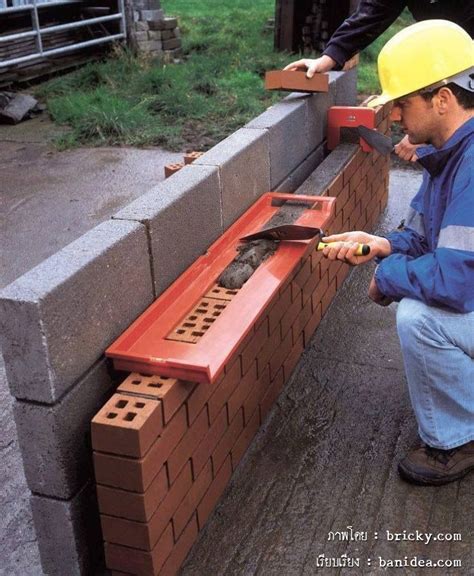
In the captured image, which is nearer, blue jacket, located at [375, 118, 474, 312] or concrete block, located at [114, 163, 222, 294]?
blue jacket, located at [375, 118, 474, 312]

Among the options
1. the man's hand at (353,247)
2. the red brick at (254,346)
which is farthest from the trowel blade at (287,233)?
the red brick at (254,346)

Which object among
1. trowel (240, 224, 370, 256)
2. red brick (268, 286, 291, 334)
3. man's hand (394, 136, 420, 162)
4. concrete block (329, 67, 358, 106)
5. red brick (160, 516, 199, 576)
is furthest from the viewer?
concrete block (329, 67, 358, 106)

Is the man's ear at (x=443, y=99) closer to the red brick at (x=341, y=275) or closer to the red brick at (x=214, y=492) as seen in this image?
the red brick at (x=214, y=492)

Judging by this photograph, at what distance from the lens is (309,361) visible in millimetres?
3824

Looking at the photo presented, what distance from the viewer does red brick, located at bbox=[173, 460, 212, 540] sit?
2.51m

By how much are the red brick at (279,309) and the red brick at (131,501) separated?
1118mm

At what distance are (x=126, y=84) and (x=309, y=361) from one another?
693 centimetres

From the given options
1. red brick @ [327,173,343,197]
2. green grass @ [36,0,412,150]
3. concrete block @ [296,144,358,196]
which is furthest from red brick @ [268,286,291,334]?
green grass @ [36,0,412,150]

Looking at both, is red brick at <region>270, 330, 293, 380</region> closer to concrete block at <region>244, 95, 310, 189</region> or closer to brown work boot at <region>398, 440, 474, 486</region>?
brown work boot at <region>398, 440, 474, 486</region>

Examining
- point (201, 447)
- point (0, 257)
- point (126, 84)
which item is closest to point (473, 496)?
point (201, 447)

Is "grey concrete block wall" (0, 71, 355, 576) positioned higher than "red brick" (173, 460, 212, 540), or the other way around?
"grey concrete block wall" (0, 71, 355, 576)

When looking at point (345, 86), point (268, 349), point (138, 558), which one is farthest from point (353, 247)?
point (345, 86)

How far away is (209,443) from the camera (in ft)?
8.95

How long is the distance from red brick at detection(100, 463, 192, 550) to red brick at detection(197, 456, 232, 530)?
29 cm
